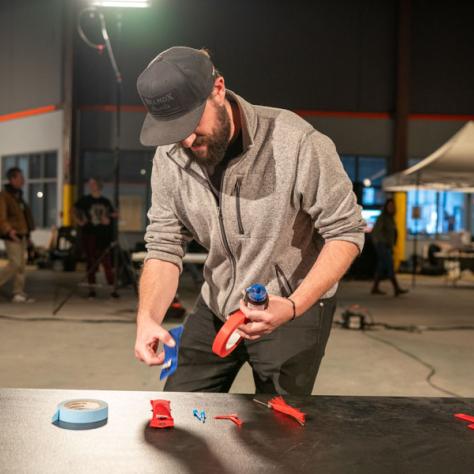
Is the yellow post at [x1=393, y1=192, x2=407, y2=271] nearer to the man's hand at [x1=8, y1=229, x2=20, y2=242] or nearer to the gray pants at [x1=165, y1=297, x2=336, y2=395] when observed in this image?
the man's hand at [x1=8, y1=229, x2=20, y2=242]

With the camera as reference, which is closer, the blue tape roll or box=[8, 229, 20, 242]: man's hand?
the blue tape roll

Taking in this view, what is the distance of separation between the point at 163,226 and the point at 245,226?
0.27m

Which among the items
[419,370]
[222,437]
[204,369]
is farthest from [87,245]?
[222,437]

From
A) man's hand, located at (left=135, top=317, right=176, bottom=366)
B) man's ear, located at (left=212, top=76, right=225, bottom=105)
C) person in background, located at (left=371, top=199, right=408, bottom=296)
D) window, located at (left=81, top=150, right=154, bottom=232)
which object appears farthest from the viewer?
window, located at (left=81, top=150, right=154, bottom=232)

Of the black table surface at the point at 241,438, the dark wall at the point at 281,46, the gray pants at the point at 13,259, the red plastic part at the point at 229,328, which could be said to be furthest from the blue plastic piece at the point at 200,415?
the dark wall at the point at 281,46

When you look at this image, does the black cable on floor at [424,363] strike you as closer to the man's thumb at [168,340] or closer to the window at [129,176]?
the man's thumb at [168,340]

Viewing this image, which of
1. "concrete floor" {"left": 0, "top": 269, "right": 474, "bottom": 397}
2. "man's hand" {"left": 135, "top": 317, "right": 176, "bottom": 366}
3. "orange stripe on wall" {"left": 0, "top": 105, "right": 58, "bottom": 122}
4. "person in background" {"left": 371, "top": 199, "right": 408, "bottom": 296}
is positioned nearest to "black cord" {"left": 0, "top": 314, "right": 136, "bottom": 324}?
"concrete floor" {"left": 0, "top": 269, "right": 474, "bottom": 397}

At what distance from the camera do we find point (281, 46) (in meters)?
14.5

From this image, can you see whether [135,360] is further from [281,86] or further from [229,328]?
[281,86]

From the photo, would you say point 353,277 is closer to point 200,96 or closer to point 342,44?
point 342,44

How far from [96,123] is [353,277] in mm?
6778

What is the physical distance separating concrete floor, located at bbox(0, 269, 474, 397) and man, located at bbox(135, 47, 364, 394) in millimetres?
2047

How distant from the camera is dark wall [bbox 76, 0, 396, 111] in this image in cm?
1445

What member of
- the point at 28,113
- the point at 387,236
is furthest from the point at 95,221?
the point at 28,113
